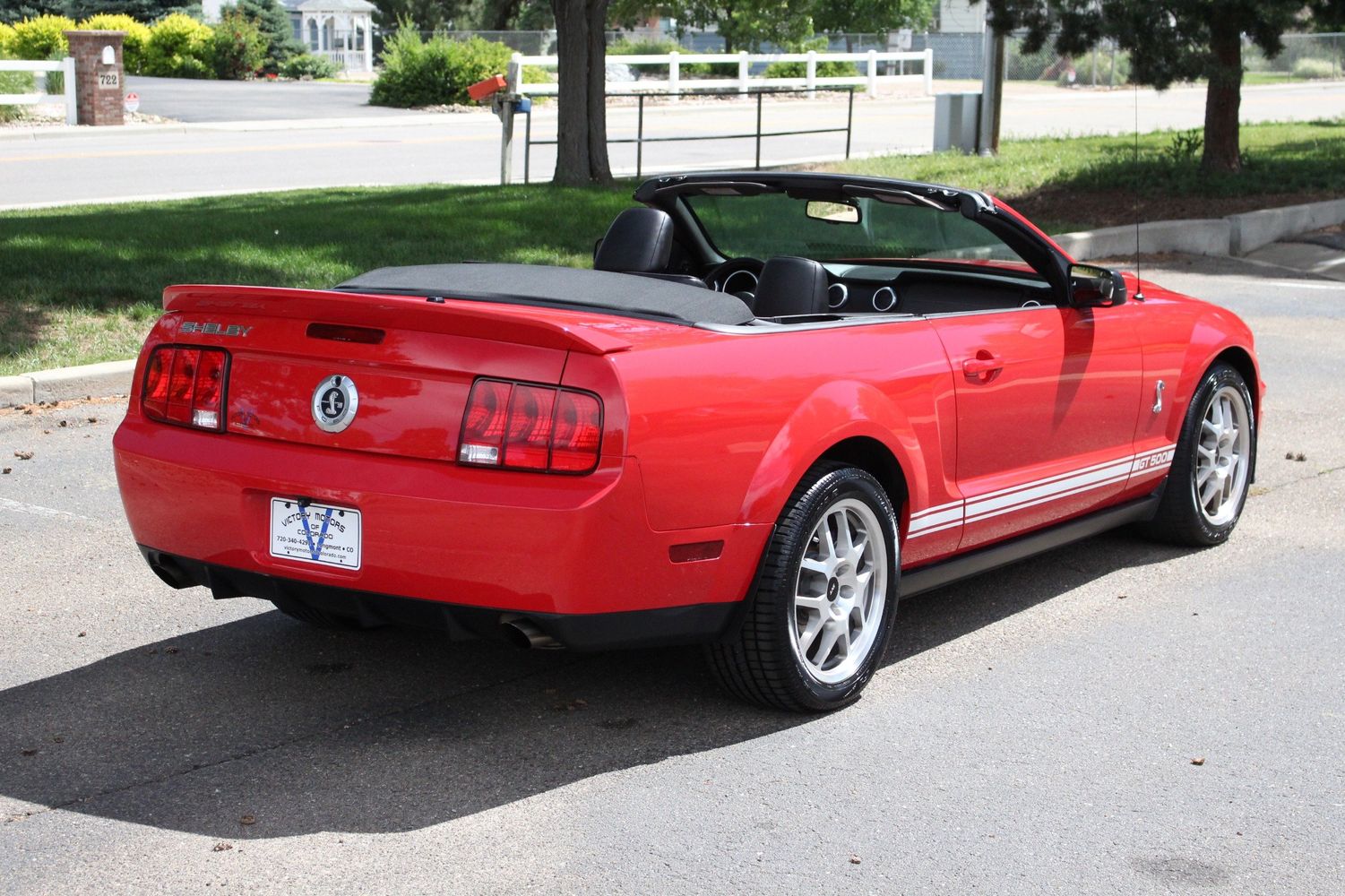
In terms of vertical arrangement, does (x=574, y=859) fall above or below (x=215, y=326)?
below

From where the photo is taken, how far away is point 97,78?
31.4 m

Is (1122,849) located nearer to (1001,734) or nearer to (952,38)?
(1001,734)

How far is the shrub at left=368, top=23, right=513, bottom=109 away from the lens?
39.8 m

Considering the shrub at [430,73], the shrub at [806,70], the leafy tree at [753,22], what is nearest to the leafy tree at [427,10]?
the leafy tree at [753,22]

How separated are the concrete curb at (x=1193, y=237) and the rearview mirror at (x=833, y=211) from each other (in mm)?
10265

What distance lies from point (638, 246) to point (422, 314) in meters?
1.66

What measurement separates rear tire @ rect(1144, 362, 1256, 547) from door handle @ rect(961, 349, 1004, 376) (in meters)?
1.34

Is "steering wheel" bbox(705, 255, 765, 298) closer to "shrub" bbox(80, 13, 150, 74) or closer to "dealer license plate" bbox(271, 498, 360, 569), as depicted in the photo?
"dealer license plate" bbox(271, 498, 360, 569)

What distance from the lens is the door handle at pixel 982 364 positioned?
201 inches

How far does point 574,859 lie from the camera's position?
3.70m

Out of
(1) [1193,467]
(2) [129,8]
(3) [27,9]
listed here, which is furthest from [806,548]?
(2) [129,8]

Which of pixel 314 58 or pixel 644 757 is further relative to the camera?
pixel 314 58

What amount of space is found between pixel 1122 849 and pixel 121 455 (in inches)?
113

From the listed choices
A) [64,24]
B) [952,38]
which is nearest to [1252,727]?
[64,24]
